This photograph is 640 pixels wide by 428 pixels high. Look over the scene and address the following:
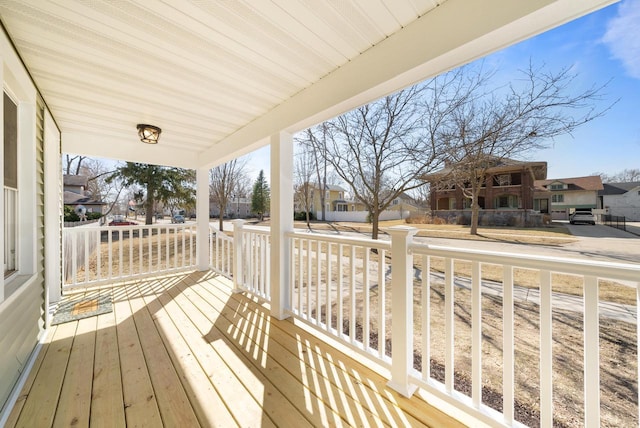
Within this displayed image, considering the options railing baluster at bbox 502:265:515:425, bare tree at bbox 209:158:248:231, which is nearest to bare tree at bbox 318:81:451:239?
railing baluster at bbox 502:265:515:425

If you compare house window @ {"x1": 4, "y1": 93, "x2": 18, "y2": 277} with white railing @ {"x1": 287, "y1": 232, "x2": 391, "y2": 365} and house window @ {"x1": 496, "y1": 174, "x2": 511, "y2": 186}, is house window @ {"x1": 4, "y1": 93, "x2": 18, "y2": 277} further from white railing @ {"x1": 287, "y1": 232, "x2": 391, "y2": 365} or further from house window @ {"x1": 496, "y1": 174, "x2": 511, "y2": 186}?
house window @ {"x1": 496, "y1": 174, "x2": 511, "y2": 186}

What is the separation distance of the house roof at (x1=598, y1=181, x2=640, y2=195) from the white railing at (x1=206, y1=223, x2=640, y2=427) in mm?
645

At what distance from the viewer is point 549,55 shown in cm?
213

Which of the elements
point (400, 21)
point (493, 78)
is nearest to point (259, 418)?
point (400, 21)

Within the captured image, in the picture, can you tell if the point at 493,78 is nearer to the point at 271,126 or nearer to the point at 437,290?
the point at 271,126

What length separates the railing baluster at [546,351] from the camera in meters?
1.16

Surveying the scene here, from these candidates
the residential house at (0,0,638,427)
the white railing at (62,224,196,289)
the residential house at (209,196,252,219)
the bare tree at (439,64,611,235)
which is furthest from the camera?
the residential house at (209,196,252,219)

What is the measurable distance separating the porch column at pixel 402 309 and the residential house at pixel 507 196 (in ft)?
3.98

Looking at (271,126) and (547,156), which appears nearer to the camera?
(547,156)

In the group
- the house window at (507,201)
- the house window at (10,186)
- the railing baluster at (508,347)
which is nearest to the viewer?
the railing baluster at (508,347)

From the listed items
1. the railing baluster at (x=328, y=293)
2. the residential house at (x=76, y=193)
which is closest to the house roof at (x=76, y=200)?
the residential house at (x=76, y=193)

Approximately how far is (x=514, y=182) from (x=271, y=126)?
2425 millimetres

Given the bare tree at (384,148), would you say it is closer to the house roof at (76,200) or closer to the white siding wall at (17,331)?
the white siding wall at (17,331)

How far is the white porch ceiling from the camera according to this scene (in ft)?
4.39
